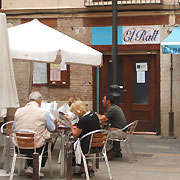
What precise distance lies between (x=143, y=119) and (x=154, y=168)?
5247 mm

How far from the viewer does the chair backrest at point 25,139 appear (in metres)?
7.68

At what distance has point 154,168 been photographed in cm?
918

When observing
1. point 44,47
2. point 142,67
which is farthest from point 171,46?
point 44,47

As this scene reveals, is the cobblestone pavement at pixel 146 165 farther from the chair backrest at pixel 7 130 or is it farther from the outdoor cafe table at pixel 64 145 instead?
the chair backrest at pixel 7 130

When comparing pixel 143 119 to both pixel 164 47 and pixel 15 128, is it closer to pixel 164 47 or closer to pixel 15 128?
pixel 164 47

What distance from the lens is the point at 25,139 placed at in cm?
768

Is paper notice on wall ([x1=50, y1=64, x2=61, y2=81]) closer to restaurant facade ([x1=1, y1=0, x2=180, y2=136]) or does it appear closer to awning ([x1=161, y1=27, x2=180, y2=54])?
restaurant facade ([x1=1, y1=0, x2=180, y2=136])

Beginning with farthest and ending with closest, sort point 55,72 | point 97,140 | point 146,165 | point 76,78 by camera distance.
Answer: point 55,72, point 76,78, point 146,165, point 97,140

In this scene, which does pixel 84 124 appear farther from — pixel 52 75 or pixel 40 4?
pixel 40 4

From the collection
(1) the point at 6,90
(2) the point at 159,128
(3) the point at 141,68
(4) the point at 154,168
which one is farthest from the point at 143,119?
(1) the point at 6,90

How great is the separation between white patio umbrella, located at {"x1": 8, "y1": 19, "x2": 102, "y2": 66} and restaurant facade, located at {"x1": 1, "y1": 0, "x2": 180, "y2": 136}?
3.88 m

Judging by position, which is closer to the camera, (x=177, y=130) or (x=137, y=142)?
(x=137, y=142)

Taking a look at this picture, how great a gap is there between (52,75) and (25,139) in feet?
24.1

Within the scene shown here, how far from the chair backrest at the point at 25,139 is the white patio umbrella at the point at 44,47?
224 centimetres
